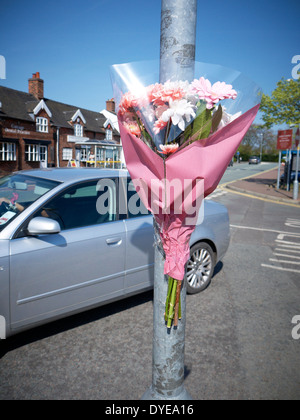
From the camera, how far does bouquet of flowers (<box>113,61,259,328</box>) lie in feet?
5.35

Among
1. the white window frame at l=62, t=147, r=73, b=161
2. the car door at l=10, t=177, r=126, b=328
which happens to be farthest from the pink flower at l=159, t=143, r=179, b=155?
the white window frame at l=62, t=147, r=73, b=161

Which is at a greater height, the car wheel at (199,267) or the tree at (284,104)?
the tree at (284,104)

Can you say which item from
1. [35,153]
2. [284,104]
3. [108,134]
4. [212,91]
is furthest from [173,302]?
[108,134]

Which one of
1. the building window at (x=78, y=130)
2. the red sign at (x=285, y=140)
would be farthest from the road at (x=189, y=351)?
the building window at (x=78, y=130)

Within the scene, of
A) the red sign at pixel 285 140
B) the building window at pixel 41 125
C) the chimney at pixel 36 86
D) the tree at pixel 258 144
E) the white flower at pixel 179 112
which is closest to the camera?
the white flower at pixel 179 112

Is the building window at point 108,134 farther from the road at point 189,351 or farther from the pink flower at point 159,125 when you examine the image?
the pink flower at point 159,125

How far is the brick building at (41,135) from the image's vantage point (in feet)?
92.9

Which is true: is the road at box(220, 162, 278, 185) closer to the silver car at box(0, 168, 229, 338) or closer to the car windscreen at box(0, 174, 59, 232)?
the silver car at box(0, 168, 229, 338)

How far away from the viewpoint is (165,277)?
1.96 meters

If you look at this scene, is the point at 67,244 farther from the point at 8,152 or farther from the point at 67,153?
the point at 67,153

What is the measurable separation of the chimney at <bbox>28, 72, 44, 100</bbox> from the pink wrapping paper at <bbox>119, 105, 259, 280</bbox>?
119 feet

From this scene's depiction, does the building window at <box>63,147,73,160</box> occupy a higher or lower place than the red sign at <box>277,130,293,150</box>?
lower

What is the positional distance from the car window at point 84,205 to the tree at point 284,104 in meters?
18.7

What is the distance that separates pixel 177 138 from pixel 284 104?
21.5 metres
